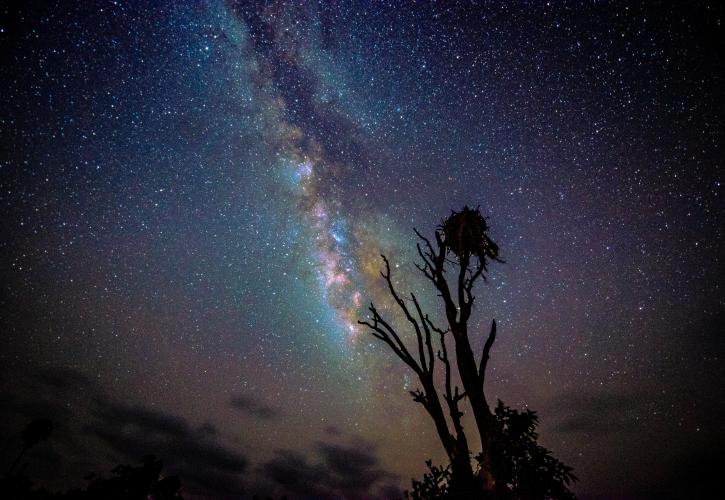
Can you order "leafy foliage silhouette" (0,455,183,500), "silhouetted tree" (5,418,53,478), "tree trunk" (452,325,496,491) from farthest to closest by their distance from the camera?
"silhouetted tree" (5,418,53,478)
"leafy foliage silhouette" (0,455,183,500)
"tree trunk" (452,325,496,491)

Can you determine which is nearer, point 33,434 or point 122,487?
point 122,487

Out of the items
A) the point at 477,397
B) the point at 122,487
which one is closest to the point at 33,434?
the point at 122,487

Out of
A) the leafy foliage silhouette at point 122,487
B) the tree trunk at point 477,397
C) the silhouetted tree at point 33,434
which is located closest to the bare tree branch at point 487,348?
the tree trunk at point 477,397

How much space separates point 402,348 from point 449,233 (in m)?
3.35

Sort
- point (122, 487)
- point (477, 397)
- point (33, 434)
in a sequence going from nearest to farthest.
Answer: point (477, 397) < point (122, 487) < point (33, 434)

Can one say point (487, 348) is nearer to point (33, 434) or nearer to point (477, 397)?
point (477, 397)

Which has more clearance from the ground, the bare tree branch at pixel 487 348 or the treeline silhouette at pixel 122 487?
the bare tree branch at pixel 487 348

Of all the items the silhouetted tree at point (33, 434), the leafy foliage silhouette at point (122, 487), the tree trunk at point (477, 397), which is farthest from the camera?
the silhouetted tree at point (33, 434)

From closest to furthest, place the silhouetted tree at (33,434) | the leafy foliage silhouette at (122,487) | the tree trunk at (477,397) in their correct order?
the tree trunk at (477,397), the leafy foliage silhouette at (122,487), the silhouetted tree at (33,434)

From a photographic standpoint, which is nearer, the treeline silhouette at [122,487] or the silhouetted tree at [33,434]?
the treeline silhouette at [122,487]

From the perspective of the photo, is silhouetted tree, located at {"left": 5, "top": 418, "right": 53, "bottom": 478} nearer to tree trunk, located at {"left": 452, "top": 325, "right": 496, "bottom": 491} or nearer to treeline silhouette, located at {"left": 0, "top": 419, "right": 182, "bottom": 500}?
treeline silhouette, located at {"left": 0, "top": 419, "right": 182, "bottom": 500}

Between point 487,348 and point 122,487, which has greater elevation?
point 487,348

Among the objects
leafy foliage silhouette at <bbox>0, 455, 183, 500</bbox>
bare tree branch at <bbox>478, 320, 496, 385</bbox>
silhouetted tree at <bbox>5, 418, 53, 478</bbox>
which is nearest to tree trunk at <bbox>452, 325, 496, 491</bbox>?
bare tree branch at <bbox>478, 320, 496, 385</bbox>

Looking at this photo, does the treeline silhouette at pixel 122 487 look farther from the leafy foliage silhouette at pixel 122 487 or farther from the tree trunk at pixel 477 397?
the tree trunk at pixel 477 397
